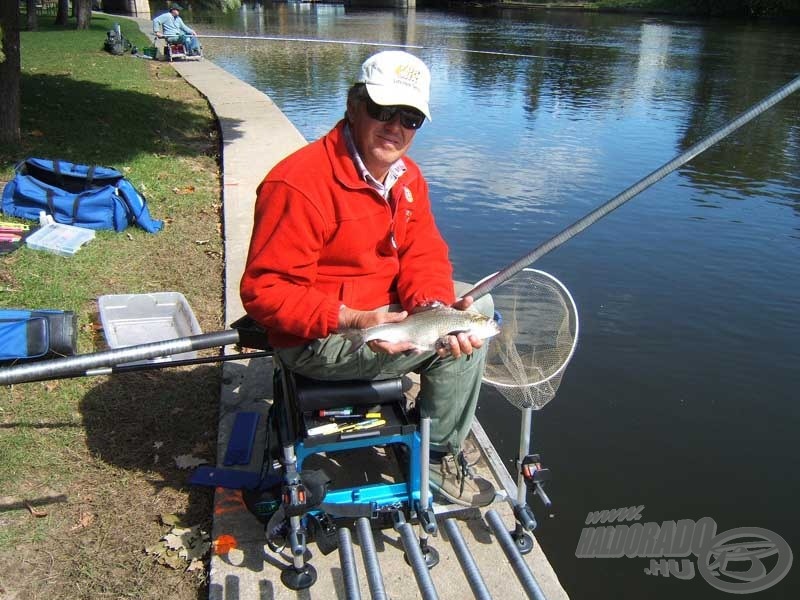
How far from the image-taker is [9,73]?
9023 mm

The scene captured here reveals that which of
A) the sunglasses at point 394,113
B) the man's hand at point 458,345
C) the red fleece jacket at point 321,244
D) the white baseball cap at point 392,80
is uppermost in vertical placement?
the white baseball cap at point 392,80

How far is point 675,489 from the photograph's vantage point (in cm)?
477

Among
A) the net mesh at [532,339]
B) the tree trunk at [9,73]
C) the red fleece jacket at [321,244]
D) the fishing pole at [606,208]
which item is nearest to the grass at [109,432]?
the tree trunk at [9,73]

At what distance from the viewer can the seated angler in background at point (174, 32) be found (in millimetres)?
21031

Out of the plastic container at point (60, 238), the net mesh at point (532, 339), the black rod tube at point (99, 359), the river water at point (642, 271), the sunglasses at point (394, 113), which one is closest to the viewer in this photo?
the black rod tube at point (99, 359)

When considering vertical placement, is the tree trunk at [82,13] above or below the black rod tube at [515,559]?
above

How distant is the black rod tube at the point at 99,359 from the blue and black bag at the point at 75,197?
160 inches

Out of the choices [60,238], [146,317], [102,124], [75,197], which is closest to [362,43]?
[102,124]

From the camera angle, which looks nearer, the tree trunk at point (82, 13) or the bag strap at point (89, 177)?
the bag strap at point (89, 177)

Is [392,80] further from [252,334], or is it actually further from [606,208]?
[252,334]

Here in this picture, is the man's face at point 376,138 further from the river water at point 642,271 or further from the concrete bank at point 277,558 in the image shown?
the river water at point 642,271

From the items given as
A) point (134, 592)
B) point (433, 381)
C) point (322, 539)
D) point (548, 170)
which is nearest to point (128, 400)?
point (134, 592)

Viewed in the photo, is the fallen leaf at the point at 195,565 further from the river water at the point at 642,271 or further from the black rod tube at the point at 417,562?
the river water at the point at 642,271

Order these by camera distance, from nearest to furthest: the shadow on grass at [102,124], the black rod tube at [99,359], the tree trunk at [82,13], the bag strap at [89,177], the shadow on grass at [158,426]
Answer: the black rod tube at [99,359]
the shadow on grass at [158,426]
the bag strap at [89,177]
the shadow on grass at [102,124]
the tree trunk at [82,13]
